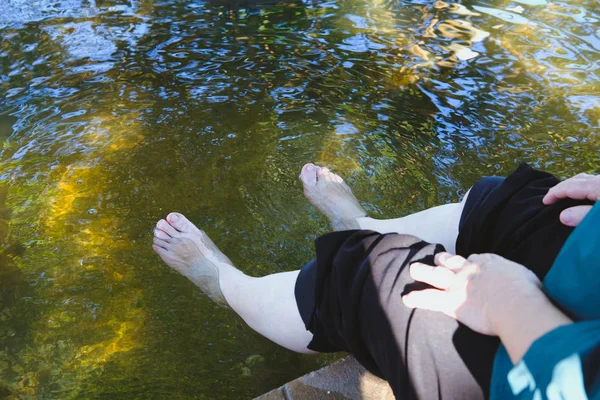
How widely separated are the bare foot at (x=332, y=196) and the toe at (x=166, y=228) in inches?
26.2

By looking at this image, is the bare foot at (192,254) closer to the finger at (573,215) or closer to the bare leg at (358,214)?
the bare leg at (358,214)

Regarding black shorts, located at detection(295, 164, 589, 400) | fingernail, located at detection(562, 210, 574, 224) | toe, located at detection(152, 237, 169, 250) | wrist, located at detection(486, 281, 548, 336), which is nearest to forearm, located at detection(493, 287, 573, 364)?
wrist, located at detection(486, 281, 548, 336)

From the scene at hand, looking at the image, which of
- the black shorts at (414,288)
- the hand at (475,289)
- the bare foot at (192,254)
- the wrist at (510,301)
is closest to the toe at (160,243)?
the bare foot at (192,254)

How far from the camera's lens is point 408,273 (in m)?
1.16

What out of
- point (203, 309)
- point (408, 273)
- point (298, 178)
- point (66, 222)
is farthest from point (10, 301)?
point (408, 273)

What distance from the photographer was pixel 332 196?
2.34m

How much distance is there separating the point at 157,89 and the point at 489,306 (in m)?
2.73

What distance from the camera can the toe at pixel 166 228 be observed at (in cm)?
220

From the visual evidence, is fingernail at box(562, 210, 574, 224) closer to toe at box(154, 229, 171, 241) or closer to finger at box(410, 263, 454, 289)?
finger at box(410, 263, 454, 289)

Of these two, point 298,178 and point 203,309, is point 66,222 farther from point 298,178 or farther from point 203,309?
point 298,178

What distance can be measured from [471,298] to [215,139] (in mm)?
2038

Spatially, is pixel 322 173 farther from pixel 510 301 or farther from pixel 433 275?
pixel 510 301

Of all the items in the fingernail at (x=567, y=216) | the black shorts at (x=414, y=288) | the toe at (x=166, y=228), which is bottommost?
the toe at (x=166, y=228)

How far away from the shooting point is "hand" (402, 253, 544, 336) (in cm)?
98
